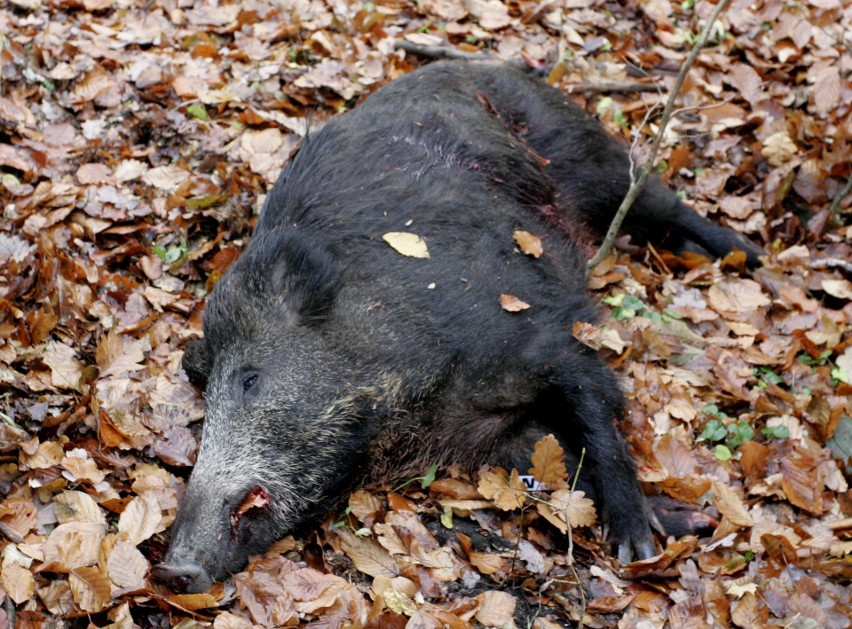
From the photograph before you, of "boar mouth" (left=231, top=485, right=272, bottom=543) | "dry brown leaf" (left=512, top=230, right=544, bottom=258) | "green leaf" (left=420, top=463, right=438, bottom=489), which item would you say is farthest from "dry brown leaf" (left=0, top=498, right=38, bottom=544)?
"dry brown leaf" (left=512, top=230, right=544, bottom=258)

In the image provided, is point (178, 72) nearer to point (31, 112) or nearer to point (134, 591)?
point (31, 112)

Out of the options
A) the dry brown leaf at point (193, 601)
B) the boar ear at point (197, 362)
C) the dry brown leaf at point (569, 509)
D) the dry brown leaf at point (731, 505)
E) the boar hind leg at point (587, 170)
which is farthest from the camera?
the boar hind leg at point (587, 170)

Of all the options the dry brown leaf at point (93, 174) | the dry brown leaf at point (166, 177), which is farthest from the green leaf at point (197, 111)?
the dry brown leaf at point (93, 174)


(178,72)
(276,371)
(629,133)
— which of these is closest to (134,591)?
(276,371)

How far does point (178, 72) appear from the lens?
6625 mm

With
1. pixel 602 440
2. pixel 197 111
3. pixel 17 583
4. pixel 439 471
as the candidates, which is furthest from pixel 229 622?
pixel 197 111

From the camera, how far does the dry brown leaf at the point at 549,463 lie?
443 centimetres

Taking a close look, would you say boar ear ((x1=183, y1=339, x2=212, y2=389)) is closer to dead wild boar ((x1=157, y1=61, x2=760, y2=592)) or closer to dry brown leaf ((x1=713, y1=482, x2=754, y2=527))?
dead wild boar ((x1=157, y1=61, x2=760, y2=592))

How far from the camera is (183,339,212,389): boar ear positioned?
15.3 feet

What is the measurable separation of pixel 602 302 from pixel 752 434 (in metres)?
1.25

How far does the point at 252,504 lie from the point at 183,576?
481mm

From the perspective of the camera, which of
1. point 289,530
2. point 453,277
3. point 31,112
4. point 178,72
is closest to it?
point 289,530

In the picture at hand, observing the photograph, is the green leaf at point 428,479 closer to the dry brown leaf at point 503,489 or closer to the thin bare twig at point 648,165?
the dry brown leaf at point 503,489

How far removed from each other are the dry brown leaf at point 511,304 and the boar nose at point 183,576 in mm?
1976
